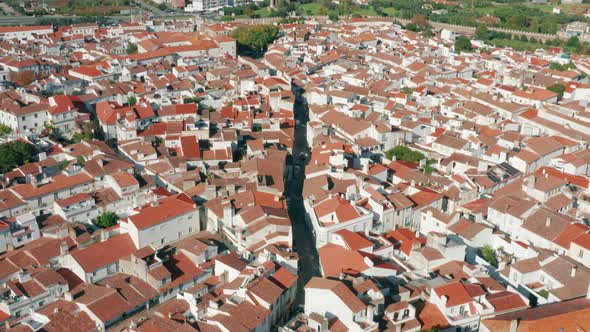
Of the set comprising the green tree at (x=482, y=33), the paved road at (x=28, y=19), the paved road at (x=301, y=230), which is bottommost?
the paved road at (x=301, y=230)

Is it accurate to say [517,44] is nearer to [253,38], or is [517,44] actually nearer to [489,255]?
[253,38]

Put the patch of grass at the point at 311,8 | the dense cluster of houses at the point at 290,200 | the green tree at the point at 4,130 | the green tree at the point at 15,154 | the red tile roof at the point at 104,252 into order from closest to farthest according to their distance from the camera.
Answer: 1. the dense cluster of houses at the point at 290,200
2. the red tile roof at the point at 104,252
3. the green tree at the point at 15,154
4. the green tree at the point at 4,130
5. the patch of grass at the point at 311,8

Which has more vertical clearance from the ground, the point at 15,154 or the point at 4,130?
the point at 4,130

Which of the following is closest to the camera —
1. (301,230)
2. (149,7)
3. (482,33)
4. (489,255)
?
(489,255)

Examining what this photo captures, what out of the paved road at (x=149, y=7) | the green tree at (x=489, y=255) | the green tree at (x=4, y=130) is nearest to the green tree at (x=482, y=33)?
the paved road at (x=149, y=7)

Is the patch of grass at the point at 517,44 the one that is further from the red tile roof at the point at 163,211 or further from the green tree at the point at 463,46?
the red tile roof at the point at 163,211

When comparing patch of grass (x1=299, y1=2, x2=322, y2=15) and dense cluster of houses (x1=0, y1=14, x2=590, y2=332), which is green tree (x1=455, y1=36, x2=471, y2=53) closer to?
dense cluster of houses (x1=0, y1=14, x2=590, y2=332)

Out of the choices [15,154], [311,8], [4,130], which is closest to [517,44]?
[311,8]

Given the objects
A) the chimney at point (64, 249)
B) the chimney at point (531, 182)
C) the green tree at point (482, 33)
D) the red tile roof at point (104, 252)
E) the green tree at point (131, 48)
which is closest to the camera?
the red tile roof at point (104, 252)

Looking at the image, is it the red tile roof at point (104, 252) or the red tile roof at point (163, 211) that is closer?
the red tile roof at point (104, 252)
